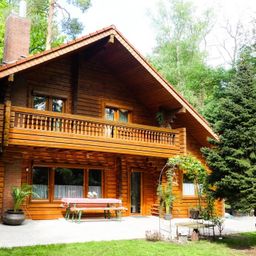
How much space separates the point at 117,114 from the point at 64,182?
13.0ft

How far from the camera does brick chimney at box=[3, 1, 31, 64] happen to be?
49.5 feet

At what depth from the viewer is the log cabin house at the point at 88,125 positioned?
42.1 feet

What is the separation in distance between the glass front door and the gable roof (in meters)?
3.78

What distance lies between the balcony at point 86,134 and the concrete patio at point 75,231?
2.68 meters

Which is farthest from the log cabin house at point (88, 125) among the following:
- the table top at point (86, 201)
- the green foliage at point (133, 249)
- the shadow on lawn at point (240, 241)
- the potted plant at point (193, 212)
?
the shadow on lawn at point (240, 241)

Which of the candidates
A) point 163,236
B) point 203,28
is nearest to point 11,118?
point 163,236

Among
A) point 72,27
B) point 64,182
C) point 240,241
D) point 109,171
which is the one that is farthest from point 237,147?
point 72,27

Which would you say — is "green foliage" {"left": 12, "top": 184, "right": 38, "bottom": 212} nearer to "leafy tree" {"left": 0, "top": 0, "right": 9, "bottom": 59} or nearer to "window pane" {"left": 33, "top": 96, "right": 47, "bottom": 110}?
"window pane" {"left": 33, "top": 96, "right": 47, "bottom": 110}

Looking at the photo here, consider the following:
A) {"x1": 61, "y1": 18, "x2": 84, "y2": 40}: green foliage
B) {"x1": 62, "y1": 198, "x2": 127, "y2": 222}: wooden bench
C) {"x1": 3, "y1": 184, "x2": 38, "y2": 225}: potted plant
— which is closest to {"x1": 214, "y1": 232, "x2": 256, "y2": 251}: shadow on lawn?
Result: {"x1": 62, "y1": 198, "x2": 127, "y2": 222}: wooden bench

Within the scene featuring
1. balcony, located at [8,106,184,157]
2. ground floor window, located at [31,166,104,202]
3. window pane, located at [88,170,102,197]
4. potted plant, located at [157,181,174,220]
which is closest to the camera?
balcony, located at [8,106,184,157]

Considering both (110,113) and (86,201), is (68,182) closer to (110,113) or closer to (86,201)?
(86,201)

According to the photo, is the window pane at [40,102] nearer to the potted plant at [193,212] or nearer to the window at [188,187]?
the window at [188,187]

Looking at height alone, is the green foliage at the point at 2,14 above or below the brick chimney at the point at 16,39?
above

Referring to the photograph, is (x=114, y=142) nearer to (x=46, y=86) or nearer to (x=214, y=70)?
(x=46, y=86)
